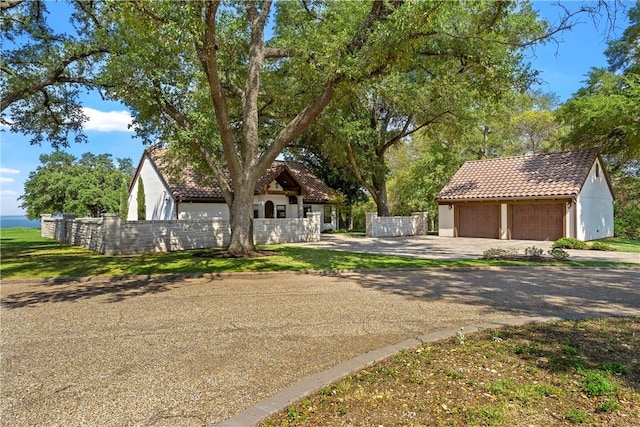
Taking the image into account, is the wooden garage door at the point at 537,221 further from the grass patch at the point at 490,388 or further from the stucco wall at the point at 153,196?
the stucco wall at the point at 153,196

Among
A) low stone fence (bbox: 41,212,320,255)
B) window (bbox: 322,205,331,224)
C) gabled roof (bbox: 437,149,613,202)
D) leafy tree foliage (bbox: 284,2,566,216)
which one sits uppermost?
leafy tree foliage (bbox: 284,2,566,216)

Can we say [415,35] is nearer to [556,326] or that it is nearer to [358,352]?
[556,326]

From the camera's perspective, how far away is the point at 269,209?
28.2 meters

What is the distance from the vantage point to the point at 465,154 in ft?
125

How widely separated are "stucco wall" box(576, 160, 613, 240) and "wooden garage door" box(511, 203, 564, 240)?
3.23 feet

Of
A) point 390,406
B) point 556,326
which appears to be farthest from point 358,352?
point 556,326

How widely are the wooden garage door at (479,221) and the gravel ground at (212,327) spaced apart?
14498 millimetres

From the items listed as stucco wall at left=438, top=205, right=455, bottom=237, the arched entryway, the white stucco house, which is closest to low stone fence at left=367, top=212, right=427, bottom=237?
stucco wall at left=438, top=205, right=455, bottom=237

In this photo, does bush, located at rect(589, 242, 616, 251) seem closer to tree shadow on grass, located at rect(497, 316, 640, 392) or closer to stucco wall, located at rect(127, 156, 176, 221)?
tree shadow on grass, located at rect(497, 316, 640, 392)

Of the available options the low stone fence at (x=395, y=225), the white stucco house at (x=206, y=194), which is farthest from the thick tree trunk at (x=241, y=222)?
the low stone fence at (x=395, y=225)

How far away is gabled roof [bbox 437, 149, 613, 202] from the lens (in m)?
21.6

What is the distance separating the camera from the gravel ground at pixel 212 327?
3371mm

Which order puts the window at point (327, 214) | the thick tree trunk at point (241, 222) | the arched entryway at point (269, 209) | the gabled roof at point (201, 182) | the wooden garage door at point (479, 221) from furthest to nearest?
the window at point (327, 214) → the arched entryway at point (269, 209) → the gabled roof at point (201, 182) → the wooden garage door at point (479, 221) → the thick tree trunk at point (241, 222)

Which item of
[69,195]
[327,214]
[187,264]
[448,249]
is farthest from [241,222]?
[69,195]
